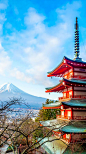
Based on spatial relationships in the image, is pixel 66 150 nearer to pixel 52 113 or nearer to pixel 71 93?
pixel 71 93

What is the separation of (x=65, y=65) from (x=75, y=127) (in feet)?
Result: 18.6

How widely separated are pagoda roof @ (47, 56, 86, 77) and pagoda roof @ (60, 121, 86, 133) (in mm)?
4957

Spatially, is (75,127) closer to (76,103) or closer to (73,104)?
(73,104)

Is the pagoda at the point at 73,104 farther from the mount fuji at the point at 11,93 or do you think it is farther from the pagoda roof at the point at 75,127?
the mount fuji at the point at 11,93

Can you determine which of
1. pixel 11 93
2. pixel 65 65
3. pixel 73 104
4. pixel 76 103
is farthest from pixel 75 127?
pixel 11 93

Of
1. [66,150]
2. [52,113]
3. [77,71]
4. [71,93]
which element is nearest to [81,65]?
[77,71]

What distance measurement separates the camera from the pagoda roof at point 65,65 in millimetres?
12609

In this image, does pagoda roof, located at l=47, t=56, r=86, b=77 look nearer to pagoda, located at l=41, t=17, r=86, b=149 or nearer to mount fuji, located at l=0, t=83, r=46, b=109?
pagoda, located at l=41, t=17, r=86, b=149

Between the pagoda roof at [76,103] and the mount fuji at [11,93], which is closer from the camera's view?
the pagoda roof at [76,103]

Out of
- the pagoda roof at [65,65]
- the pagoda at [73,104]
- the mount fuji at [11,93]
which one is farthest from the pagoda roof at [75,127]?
the pagoda roof at [65,65]

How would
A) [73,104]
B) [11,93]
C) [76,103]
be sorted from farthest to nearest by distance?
[11,93], [76,103], [73,104]

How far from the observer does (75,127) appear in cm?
1083

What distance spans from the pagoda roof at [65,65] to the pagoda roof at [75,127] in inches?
195

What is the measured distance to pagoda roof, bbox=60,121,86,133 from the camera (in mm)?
10312
